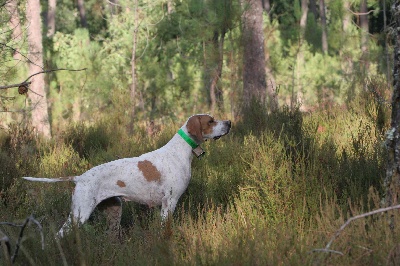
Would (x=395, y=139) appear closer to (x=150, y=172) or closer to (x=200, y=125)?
(x=200, y=125)

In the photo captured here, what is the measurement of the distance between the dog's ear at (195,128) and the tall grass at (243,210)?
1.75ft

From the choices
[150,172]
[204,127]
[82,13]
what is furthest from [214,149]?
[82,13]

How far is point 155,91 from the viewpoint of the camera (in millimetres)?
17031

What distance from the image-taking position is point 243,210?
4996 mm

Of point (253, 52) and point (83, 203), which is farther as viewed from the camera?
point (253, 52)

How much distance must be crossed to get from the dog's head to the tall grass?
369 millimetres

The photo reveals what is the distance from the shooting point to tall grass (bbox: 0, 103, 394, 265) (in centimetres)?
356

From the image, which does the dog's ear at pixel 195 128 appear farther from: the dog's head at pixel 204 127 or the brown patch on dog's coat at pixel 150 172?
the brown patch on dog's coat at pixel 150 172

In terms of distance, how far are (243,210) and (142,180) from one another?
34.0 inches

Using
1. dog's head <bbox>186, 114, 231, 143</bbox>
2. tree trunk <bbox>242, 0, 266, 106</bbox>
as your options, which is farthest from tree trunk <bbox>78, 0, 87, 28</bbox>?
dog's head <bbox>186, 114, 231, 143</bbox>

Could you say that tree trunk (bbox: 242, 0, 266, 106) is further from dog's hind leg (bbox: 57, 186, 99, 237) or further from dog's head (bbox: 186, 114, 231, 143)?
dog's hind leg (bbox: 57, 186, 99, 237)

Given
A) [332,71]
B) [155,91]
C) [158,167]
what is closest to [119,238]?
[158,167]

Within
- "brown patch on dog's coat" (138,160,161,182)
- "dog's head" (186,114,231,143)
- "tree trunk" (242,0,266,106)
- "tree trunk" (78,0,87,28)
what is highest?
"tree trunk" (78,0,87,28)

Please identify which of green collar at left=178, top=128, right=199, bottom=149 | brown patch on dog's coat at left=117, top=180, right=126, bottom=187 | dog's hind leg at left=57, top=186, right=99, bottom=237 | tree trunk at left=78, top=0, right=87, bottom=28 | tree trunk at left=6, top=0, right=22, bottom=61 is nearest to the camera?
dog's hind leg at left=57, top=186, right=99, bottom=237
